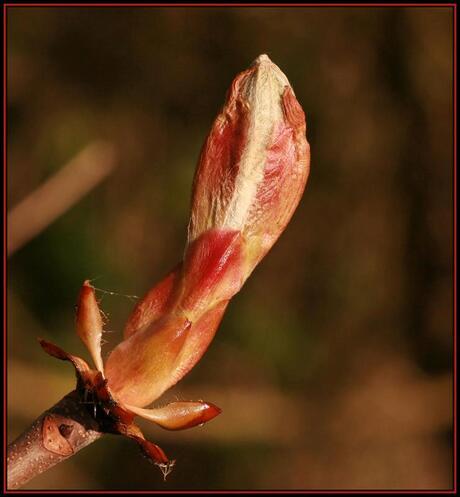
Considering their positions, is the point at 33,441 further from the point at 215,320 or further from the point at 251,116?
the point at 251,116

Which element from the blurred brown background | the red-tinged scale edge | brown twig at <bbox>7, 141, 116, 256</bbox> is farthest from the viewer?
the blurred brown background

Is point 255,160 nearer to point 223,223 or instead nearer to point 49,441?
point 223,223

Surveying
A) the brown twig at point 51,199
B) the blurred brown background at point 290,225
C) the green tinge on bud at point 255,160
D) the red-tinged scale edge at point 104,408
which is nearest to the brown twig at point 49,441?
the red-tinged scale edge at point 104,408

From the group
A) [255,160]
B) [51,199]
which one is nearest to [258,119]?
[255,160]

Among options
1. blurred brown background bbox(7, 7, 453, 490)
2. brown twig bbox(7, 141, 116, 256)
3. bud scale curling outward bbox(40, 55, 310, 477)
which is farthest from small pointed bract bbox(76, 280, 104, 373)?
blurred brown background bbox(7, 7, 453, 490)

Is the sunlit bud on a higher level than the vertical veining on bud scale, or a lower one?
lower

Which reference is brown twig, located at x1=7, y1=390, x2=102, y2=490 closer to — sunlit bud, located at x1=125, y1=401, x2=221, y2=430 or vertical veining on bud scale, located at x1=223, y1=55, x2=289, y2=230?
sunlit bud, located at x1=125, y1=401, x2=221, y2=430
